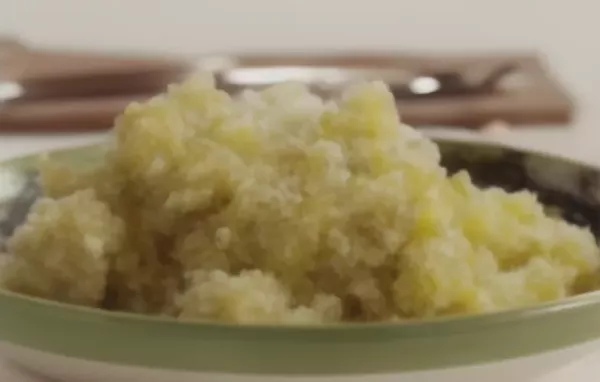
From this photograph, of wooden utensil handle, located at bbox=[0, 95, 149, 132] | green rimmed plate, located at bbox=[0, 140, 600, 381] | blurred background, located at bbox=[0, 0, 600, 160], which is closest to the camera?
green rimmed plate, located at bbox=[0, 140, 600, 381]

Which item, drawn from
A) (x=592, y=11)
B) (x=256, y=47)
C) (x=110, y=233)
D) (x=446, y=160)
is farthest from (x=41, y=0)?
(x=110, y=233)

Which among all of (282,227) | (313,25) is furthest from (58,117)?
(282,227)

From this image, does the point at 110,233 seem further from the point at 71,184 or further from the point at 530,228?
the point at 530,228

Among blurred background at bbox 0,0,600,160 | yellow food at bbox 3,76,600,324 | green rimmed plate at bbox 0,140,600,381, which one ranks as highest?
blurred background at bbox 0,0,600,160

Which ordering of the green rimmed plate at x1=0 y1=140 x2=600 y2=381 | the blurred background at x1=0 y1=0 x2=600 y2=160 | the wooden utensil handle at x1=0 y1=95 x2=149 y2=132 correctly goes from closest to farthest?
the green rimmed plate at x1=0 y1=140 x2=600 y2=381, the wooden utensil handle at x1=0 y1=95 x2=149 y2=132, the blurred background at x1=0 y1=0 x2=600 y2=160

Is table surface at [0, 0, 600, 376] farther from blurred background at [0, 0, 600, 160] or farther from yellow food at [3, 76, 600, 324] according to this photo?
yellow food at [3, 76, 600, 324]

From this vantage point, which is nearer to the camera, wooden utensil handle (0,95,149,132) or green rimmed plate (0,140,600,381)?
green rimmed plate (0,140,600,381)

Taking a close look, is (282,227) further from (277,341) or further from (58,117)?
(58,117)

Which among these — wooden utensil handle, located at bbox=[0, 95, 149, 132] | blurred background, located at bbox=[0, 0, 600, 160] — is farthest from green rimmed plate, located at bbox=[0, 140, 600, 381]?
blurred background, located at bbox=[0, 0, 600, 160]
